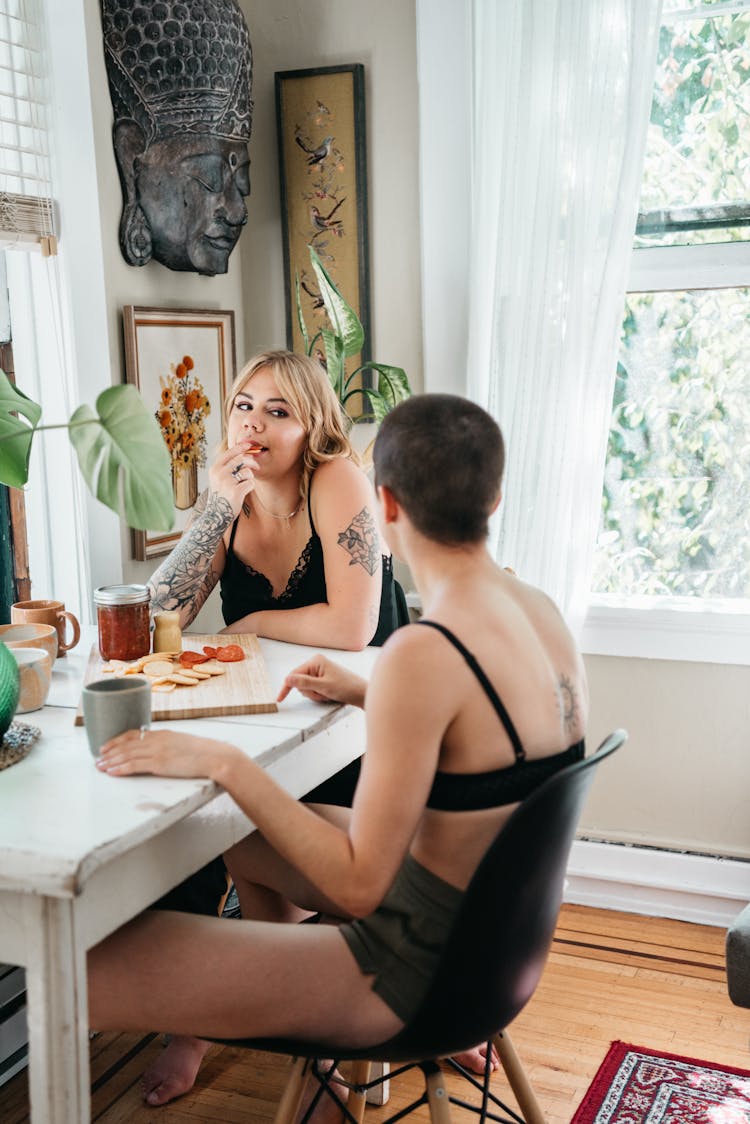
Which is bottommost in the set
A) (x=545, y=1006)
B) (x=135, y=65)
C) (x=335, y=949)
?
(x=545, y=1006)

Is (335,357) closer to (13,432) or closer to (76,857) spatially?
(13,432)

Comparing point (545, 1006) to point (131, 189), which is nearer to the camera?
point (545, 1006)

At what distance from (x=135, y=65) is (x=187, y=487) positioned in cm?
102

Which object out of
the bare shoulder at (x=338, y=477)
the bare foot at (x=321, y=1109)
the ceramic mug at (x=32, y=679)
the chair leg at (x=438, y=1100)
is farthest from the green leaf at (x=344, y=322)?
the chair leg at (x=438, y=1100)

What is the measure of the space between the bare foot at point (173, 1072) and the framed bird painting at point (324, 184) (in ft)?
5.87

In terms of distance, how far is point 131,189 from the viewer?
8.70ft

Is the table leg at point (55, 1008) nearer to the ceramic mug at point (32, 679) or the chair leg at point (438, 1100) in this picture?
the chair leg at point (438, 1100)

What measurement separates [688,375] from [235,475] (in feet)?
4.18

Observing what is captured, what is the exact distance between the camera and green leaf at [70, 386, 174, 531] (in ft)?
4.90

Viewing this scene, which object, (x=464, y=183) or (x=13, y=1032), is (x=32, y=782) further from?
(x=464, y=183)

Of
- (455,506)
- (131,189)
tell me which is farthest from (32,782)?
(131,189)

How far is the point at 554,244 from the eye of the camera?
2775 mm

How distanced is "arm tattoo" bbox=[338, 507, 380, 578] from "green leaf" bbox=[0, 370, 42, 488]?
652 millimetres

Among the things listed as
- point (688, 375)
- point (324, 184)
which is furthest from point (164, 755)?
point (324, 184)
